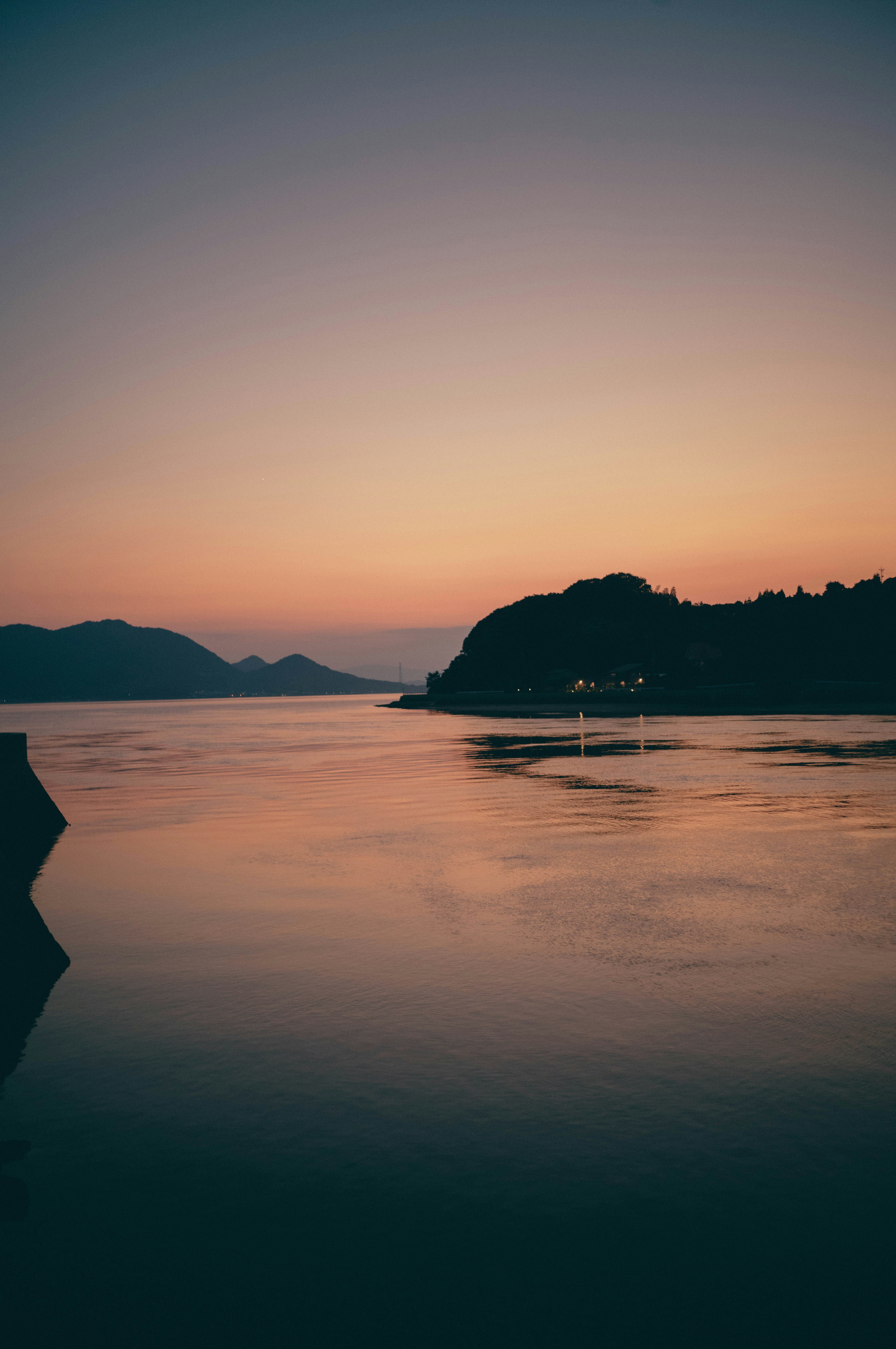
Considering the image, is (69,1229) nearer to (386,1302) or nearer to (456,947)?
(386,1302)

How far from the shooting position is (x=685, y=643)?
146375 mm

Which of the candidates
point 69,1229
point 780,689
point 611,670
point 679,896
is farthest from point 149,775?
point 611,670

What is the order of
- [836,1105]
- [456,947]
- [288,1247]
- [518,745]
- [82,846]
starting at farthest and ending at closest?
[518,745], [82,846], [456,947], [836,1105], [288,1247]

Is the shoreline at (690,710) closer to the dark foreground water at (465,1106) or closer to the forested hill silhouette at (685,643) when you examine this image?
the forested hill silhouette at (685,643)

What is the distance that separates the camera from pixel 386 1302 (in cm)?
403

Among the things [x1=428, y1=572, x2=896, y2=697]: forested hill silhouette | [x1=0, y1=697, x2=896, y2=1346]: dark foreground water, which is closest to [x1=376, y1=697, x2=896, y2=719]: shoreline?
[x1=428, y1=572, x2=896, y2=697]: forested hill silhouette

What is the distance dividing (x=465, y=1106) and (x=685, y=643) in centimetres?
14672

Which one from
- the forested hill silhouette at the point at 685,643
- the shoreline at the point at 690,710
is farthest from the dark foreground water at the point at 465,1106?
the forested hill silhouette at the point at 685,643

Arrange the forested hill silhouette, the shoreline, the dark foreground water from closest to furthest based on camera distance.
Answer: the dark foreground water → the shoreline → the forested hill silhouette

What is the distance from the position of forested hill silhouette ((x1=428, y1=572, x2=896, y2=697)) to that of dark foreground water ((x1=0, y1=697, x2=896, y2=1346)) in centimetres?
10868

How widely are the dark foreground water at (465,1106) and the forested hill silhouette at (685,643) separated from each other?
109 m

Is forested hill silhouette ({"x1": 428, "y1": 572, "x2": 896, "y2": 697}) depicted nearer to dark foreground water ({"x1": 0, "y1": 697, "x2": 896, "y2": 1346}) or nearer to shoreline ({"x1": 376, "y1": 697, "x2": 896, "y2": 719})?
shoreline ({"x1": 376, "y1": 697, "x2": 896, "y2": 719})

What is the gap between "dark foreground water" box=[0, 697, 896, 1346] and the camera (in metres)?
4.05

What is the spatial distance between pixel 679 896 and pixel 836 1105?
20.7 ft
